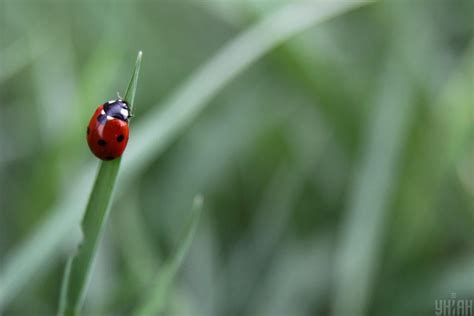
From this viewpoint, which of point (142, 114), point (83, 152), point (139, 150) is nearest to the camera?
point (139, 150)

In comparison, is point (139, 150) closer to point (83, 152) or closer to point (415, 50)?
point (83, 152)

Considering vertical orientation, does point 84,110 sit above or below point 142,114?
below

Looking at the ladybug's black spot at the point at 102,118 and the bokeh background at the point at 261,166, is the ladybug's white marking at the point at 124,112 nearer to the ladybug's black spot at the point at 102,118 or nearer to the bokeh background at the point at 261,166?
the ladybug's black spot at the point at 102,118

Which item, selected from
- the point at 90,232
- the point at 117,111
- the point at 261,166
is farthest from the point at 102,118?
the point at 261,166

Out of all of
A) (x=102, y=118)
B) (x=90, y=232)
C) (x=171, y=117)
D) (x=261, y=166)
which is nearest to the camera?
(x=90, y=232)

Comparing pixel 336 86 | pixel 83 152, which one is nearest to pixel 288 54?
pixel 336 86

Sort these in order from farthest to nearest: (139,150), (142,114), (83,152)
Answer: (142,114) < (83,152) < (139,150)
